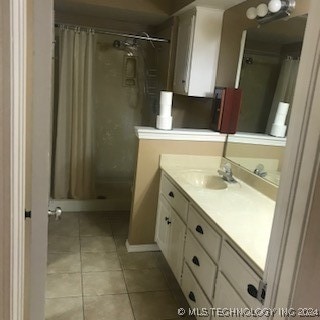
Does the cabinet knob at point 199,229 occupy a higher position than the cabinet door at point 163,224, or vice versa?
the cabinet knob at point 199,229

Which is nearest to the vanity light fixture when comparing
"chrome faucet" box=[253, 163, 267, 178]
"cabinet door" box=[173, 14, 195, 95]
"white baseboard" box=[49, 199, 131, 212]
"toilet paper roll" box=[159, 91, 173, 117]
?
"cabinet door" box=[173, 14, 195, 95]

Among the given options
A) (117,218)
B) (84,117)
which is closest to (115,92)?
(84,117)

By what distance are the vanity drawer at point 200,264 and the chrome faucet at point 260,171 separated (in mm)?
657

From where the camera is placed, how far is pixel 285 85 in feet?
6.61

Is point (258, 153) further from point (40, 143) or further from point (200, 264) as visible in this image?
point (40, 143)

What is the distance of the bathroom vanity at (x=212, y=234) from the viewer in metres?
1.31

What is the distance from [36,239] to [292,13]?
189 cm

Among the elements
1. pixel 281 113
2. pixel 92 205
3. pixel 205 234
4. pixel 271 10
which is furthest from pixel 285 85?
pixel 92 205

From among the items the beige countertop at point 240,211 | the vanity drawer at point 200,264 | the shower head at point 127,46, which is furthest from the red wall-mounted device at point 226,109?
the shower head at point 127,46

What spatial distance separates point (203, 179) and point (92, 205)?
5.03 feet

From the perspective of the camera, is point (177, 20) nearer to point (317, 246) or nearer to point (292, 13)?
point (292, 13)

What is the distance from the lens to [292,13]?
1.91 m

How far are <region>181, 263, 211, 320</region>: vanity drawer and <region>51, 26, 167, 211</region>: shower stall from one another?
5.62 feet

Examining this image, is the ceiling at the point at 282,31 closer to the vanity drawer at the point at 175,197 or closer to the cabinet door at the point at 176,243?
the vanity drawer at the point at 175,197
